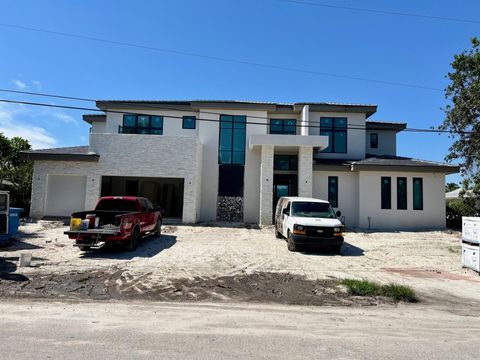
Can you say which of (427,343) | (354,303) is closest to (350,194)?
(354,303)

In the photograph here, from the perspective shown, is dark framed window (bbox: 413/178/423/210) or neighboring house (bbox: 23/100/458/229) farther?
dark framed window (bbox: 413/178/423/210)

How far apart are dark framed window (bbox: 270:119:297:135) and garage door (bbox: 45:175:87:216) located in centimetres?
1331

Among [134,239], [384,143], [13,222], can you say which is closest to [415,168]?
[384,143]

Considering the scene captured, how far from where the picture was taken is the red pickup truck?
11617 mm

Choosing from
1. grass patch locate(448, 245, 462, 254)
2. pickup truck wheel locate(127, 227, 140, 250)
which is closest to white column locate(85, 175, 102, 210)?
pickup truck wheel locate(127, 227, 140, 250)

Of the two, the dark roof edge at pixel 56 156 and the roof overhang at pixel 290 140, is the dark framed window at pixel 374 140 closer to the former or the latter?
the roof overhang at pixel 290 140

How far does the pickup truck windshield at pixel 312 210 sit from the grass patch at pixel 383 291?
596 centimetres

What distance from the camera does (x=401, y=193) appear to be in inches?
862

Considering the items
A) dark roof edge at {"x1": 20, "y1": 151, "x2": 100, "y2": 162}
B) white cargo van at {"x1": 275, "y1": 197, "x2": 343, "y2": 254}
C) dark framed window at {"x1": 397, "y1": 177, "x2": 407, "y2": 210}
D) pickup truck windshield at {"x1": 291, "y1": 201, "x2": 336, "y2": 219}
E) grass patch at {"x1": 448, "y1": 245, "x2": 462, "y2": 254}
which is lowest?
grass patch at {"x1": 448, "y1": 245, "x2": 462, "y2": 254}

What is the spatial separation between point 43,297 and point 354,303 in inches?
253

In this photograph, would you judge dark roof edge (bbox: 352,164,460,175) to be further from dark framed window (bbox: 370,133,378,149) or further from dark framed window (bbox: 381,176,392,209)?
dark framed window (bbox: 370,133,378,149)

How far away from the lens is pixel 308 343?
4832mm

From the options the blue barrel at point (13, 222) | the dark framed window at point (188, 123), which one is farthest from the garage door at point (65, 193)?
the blue barrel at point (13, 222)

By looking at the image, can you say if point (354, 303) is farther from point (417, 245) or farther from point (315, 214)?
point (417, 245)
